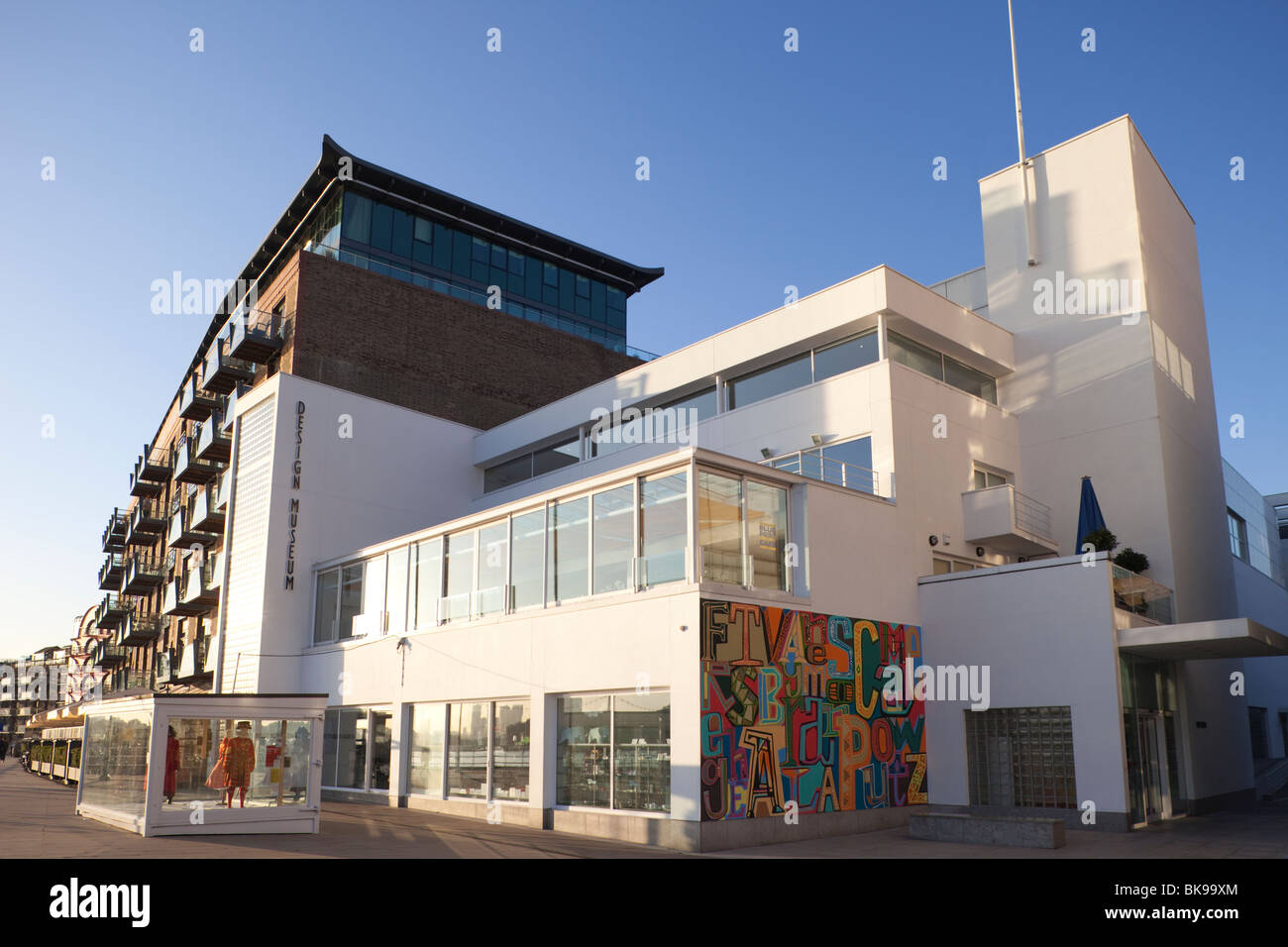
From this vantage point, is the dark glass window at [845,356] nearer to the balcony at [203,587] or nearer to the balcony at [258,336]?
the balcony at [258,336]

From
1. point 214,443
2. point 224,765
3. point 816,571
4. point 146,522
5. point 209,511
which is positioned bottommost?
point 224,765

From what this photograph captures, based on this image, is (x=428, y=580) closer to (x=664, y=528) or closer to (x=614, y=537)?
(x=614, y=537)

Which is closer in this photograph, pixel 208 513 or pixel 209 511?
pixel 208 513

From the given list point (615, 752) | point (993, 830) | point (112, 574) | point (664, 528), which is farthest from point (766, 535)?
point (112, 574)

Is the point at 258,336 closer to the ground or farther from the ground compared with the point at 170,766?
farther from the ground

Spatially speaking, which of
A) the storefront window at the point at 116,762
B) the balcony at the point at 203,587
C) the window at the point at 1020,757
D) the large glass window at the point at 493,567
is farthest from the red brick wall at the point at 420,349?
the window at the point at 1020,757

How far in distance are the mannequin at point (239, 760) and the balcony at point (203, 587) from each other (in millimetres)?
17680

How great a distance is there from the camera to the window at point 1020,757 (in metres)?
18.4

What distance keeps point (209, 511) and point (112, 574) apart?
3218 centimetres

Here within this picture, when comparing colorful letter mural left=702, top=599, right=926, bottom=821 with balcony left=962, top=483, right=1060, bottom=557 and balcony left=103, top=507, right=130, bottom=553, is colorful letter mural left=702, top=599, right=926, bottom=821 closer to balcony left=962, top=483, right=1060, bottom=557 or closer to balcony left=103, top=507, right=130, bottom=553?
balcony left=962, top=483, right=1060, bottom=557

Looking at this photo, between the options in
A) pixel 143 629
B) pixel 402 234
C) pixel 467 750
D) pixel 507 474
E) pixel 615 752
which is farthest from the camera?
pixel 143 629

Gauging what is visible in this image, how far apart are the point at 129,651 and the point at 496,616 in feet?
141

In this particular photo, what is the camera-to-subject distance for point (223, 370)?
35656 mm
